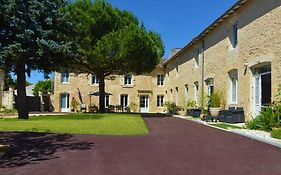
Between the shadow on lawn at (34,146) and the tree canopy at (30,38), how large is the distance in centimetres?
872

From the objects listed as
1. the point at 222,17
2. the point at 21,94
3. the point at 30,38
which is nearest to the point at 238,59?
the point at 222,17

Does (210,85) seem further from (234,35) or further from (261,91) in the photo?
(261,91)

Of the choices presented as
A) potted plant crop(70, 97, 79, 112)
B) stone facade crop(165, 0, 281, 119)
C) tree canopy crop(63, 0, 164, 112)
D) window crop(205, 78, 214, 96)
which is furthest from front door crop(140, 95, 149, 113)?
window crop(205, 78, 214, 96)

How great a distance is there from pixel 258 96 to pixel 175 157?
10.2m

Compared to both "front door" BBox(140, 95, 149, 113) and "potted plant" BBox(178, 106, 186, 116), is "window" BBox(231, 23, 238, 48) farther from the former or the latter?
"front door" BBox(140, 95, 149, 113)

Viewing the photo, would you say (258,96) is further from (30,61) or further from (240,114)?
(30,61)

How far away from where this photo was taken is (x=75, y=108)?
42.8m

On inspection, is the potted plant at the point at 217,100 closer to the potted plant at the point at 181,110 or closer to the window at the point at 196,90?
the window at the point at 196,90

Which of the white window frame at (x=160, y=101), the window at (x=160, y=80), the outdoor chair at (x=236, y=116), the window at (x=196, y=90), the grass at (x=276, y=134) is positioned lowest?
the grass at (x=276, y=134)

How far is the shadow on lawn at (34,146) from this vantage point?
7784mm

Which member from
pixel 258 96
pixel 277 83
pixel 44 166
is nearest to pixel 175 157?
pixel 44 166

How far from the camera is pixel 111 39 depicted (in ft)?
82.1

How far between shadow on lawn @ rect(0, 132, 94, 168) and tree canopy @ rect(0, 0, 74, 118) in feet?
28.6

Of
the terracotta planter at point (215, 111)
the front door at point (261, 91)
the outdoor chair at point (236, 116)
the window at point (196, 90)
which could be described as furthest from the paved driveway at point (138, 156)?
the window at point (196, 90)
